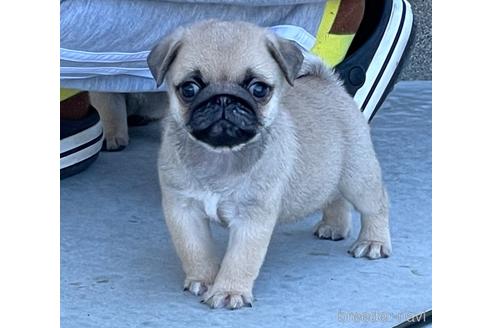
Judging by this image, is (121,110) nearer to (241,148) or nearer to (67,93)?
(67,93)

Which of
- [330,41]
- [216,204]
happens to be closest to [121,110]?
[330,41]

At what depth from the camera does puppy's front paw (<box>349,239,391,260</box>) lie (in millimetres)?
3127

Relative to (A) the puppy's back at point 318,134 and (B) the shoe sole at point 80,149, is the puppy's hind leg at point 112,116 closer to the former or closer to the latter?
(B) the shoe sole at point 80,149

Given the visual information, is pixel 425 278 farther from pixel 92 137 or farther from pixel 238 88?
pixel 92 137

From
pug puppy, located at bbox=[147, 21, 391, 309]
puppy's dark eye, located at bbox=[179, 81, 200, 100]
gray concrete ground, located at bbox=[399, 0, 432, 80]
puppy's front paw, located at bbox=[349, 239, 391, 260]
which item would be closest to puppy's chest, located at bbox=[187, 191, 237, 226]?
pug puppy, located at bbox=[147, 21, 391, 309]

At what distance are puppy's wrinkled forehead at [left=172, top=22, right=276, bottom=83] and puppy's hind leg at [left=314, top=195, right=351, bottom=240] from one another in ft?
2.37

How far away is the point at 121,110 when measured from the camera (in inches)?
159

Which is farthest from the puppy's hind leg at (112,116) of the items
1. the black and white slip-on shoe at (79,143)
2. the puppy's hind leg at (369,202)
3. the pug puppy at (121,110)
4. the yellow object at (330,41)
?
the puppy's hind leg at (369,202)

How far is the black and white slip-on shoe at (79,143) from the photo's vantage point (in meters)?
3.68

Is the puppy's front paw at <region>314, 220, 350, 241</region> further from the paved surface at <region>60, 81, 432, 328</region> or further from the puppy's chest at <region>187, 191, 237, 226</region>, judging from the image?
the puppy's chest at <region>187, 191, 237, 226</region>

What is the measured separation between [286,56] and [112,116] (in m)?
1.46
